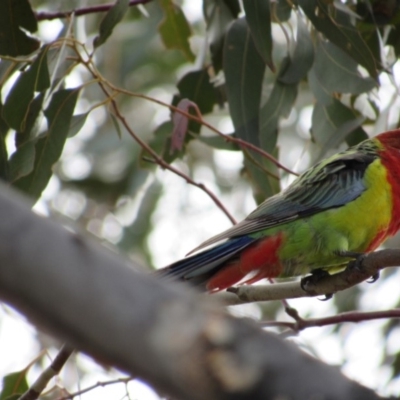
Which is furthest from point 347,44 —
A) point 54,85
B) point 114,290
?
point 114,290

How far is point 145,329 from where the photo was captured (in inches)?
32.8

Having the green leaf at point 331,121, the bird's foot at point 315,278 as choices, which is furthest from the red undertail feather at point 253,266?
the green leaf at point 331,121

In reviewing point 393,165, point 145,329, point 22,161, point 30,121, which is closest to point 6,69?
point 30,121

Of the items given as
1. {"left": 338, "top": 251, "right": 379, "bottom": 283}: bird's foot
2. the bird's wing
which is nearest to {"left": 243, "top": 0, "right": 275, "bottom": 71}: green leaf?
the bird's wing

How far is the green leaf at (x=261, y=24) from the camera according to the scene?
3.17 metres

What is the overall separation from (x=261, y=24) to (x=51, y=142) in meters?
1.00

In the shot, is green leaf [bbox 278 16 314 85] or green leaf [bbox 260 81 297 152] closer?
green leaf [bbox 278 16 314 85]

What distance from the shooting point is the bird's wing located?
329 centimetres

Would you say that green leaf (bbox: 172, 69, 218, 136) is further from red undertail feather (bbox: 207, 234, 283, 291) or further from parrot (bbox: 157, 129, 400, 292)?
red undertail feather (bbox: 207, 234, 283, 291)

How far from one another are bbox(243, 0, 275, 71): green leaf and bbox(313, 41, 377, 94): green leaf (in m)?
0.47

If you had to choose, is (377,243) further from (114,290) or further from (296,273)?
(114,290)

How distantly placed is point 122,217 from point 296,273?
359 centimetres

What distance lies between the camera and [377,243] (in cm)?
335

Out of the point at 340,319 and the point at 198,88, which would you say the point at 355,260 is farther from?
the point at 198,88
